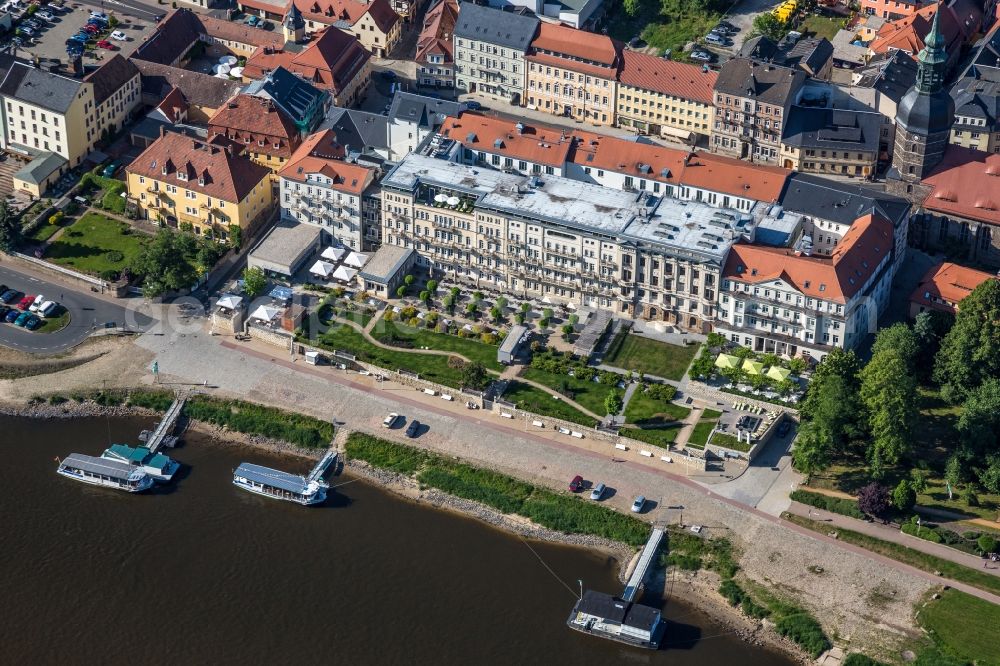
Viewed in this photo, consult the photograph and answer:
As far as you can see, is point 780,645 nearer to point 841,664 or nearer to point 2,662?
point 841,664

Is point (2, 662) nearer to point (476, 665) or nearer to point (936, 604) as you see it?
point (476, 665)

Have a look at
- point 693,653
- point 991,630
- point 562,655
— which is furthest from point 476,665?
point 991,630

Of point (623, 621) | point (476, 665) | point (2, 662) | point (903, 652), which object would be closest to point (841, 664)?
point (903, 652)

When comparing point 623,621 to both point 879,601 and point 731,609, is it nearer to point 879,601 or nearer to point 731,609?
point 731,609

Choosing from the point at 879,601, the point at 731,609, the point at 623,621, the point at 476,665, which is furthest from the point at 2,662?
the point at 879,601
